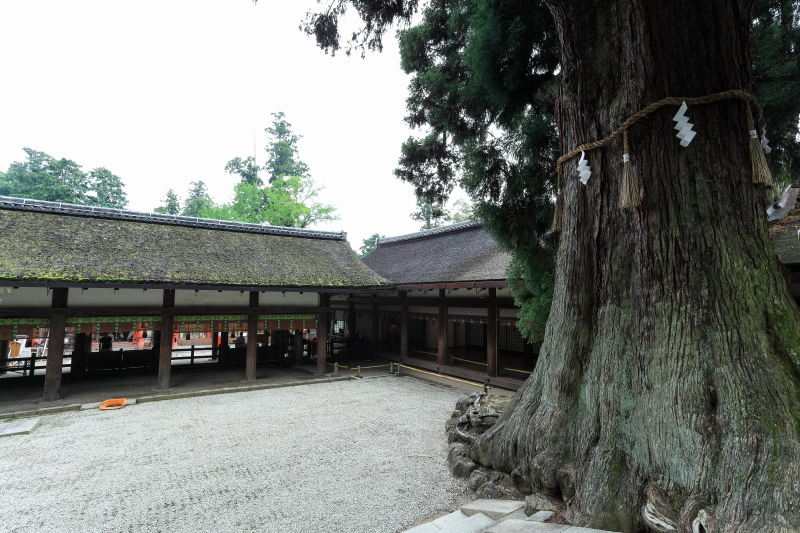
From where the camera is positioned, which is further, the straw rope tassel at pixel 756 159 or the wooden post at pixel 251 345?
the wooden post at pixel 251 345

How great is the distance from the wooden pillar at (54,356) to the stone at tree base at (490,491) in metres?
9.17

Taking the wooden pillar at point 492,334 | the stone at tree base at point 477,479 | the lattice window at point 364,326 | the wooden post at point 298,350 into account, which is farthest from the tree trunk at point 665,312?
the lattice window at point 364,326

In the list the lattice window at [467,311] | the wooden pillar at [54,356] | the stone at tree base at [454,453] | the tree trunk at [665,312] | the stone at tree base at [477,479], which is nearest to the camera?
the tree trunk at [665,312]

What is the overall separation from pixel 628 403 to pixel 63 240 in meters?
11.4

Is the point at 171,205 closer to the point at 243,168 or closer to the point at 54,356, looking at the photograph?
the point at 243,168

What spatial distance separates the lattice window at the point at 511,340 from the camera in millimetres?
13281

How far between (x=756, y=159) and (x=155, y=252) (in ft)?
36.9

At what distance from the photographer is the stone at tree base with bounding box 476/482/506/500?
397cm

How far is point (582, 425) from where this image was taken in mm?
3535

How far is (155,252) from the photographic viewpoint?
9781 millimetres

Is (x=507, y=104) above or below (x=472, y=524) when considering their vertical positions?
above

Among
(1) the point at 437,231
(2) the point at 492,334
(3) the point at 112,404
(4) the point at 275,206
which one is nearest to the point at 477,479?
(2) the point at 492,334

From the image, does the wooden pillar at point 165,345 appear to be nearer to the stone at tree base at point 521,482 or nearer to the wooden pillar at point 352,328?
the wooden pillar at point 352,328

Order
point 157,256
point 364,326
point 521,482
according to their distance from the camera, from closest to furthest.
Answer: point 521,482 → point 157,256 → point 364,326
